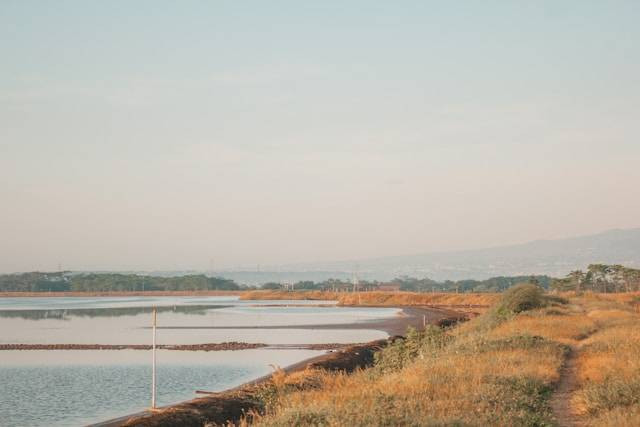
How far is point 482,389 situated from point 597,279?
474 feet

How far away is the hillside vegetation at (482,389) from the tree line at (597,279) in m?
120

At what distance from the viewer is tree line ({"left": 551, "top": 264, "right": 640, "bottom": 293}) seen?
144387mm

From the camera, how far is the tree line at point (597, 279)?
14439 cm

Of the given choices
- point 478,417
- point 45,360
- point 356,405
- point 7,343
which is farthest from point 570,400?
point 7,343

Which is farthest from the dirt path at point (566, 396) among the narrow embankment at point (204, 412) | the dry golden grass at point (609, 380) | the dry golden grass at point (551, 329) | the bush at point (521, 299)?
the bush at point (521, 299)

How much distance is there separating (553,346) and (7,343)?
155 ft

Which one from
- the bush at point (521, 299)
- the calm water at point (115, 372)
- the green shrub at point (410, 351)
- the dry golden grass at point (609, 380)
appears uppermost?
the bush at point (521, 299)

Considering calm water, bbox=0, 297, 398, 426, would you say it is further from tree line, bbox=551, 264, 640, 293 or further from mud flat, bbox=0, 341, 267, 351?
tree line, bbox=551, 264, 640, 293

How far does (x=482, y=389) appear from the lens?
16141mm

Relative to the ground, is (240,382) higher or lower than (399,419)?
lower

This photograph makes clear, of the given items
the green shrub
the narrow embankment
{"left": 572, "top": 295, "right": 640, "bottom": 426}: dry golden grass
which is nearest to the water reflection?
the green shrub

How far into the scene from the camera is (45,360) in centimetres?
4816

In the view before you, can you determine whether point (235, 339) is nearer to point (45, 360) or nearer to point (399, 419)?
point (45, 360)

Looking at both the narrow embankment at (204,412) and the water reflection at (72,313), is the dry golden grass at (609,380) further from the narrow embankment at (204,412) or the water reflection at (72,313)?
the water reflection at (72,313)
